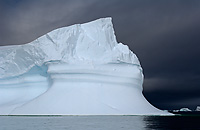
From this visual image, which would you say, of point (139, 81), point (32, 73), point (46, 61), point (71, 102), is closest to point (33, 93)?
point (32, 73)

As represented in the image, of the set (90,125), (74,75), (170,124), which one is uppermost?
(74,75)

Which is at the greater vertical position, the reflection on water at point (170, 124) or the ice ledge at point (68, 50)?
the ice ledge at point (68, 50)

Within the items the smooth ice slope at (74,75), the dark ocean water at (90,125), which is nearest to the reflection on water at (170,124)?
the dark ocean water at (90,125)

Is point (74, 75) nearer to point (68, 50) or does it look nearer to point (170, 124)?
point (68, 50)

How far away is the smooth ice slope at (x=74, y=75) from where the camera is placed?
19.3 meters

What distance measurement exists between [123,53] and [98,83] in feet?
10.2

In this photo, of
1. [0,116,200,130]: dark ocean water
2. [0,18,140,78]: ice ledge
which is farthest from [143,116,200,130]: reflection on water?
[0,18,140,78]: ice ledge

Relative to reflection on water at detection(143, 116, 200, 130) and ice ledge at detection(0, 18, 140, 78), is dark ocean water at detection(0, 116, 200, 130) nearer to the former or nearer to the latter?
reflection on water at detection(143, 116, 200, 130)

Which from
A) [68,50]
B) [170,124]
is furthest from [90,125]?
[68,50]

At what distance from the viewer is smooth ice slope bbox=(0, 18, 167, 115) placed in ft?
63.5

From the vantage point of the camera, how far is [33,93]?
74.4 ft

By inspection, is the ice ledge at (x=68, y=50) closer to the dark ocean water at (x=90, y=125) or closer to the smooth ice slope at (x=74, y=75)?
the smooth ice slope at (x=74, y=75)

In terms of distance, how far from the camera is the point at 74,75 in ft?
68.8

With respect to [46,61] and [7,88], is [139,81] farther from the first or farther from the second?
[7,88]
